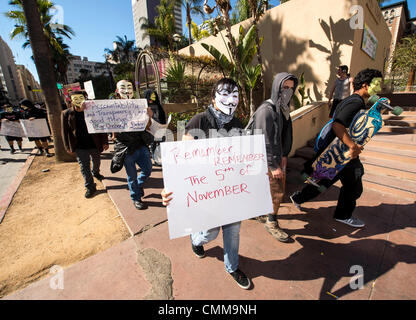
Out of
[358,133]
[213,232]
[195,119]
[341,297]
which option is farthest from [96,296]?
[358,133]

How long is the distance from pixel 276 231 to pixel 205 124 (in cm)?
176

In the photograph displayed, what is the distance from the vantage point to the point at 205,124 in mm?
1815

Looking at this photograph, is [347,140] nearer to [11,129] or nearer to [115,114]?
[115,114]

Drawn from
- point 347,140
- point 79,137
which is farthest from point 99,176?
point 347,140

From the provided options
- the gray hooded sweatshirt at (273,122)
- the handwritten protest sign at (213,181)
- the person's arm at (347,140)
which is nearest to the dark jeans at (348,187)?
the person's arm at (347,140)

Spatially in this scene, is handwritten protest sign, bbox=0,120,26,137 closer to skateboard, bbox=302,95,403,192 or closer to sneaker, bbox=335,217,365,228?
skateboard, bbox=302,95,403,192

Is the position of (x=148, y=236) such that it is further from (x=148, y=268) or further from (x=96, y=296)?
(x=96, y=296)

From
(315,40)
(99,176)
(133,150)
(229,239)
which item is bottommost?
(99,176)

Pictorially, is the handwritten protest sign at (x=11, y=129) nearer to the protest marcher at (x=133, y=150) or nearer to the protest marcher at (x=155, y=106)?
the protest marcher at (x=155, y=106)

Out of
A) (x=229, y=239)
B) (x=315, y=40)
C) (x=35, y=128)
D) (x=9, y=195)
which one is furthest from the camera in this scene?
(x=315, y=40)

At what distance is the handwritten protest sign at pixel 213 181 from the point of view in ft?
4.82

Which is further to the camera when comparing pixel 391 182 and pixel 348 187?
pixel 391 182

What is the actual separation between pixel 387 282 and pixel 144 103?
12.8ft

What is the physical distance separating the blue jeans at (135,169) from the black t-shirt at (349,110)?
2.93 m
